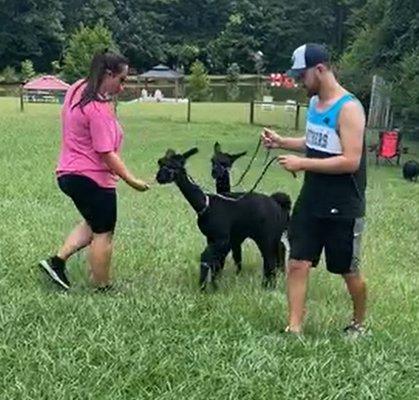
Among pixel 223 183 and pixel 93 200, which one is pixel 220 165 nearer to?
pixel 223 183

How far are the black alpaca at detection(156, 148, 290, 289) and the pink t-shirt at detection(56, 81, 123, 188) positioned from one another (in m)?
0.43

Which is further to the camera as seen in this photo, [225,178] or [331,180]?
[225,178]

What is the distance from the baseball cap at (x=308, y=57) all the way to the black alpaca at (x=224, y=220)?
1224mm

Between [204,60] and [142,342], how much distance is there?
61.8 m

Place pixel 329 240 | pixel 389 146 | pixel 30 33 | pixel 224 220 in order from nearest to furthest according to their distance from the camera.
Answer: pixel 329 240 → pixel 224 220 → pixel 389 146 → pixel 30 33

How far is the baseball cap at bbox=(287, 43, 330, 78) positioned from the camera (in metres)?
4.25

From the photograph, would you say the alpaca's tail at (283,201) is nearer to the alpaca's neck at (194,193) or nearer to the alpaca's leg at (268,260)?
the alpaca's leg at (268,260)

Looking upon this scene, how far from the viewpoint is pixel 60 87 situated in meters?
41.6

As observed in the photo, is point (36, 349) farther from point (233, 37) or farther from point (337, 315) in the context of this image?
point (233, 37)

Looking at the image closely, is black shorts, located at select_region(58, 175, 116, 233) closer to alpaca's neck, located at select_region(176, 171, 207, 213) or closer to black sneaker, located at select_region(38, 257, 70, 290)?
black sneaker, located at select_region(38, 257, 70, 290)

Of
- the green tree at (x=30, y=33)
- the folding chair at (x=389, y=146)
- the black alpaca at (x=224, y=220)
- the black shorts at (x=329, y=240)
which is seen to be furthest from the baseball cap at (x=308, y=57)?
the green tree at (x=30, y=33)

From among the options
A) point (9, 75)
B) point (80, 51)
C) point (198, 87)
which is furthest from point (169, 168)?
point (9, 75)

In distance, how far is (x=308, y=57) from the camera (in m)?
4.26

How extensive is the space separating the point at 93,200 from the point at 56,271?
0.49 meters
